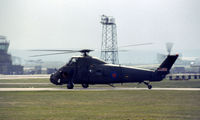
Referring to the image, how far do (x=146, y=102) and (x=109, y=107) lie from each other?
439 cm

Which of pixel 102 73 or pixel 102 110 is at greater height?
pixel 102 73

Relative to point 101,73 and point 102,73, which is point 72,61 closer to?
point 101,73

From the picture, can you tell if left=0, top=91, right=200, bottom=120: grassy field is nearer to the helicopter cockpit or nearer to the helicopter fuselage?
the helicopter fuselage

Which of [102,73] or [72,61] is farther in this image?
[72,61]

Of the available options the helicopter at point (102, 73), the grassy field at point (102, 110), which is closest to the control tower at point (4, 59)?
the helicopter at point (102, 73)

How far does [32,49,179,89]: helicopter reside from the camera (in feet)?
150

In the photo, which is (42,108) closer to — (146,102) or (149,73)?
(146,102)

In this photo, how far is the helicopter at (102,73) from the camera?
45844 millimetres

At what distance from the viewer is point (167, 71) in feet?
151

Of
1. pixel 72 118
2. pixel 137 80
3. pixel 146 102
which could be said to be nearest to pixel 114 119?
pixel 72 118

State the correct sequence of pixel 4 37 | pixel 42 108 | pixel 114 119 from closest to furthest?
1. pixel 114 119
2. pixel 42 108
3. pixel 4 37

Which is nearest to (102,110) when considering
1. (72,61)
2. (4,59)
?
(72,61)

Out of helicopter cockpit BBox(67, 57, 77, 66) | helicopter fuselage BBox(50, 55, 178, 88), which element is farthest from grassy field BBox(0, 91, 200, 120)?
helicopter cockpit BBox(67, 57, 77, 66)

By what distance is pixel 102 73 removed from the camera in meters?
46.4
